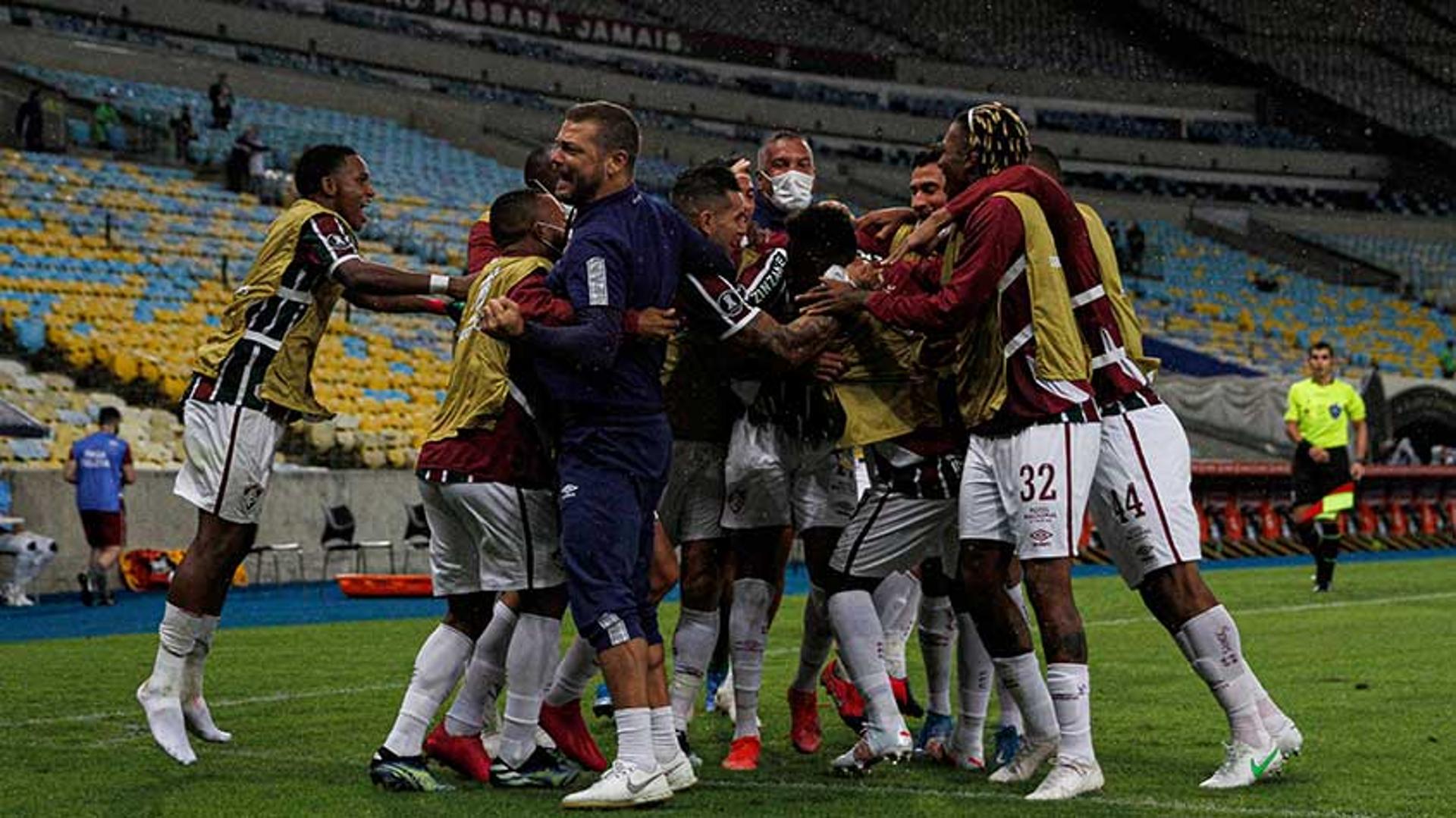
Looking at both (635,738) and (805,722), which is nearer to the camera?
(635,738)

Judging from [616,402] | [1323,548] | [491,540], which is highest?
[616,402]

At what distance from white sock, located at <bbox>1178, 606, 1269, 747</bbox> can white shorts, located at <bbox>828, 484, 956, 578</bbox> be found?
0.98m

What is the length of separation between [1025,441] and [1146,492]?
495 mm

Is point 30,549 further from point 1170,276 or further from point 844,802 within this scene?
point 1170,276

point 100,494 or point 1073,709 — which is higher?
point 1073,709

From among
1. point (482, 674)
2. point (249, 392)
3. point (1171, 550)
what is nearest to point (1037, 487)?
point (1171, 550)

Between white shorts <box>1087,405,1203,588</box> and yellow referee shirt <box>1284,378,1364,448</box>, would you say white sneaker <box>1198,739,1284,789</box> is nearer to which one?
white shorts <box>1087,405,1203,588</box>

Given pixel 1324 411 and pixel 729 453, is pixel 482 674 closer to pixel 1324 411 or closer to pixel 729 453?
pixel 729 453

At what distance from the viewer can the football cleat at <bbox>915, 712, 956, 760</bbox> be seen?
7480mm

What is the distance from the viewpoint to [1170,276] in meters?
46.3

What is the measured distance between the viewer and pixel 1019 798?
632cm

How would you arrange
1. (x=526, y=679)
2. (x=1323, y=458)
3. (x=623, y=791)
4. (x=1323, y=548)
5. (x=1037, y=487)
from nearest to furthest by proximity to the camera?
1. (x=623, y=791)
2. (x=1037, y=487)
3. (x=526, y=679)
4. (x=1323, y=548)
5. (x=1323, y=458)

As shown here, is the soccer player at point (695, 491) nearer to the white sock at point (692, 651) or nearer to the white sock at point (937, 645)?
the white sock at point (692, 651)

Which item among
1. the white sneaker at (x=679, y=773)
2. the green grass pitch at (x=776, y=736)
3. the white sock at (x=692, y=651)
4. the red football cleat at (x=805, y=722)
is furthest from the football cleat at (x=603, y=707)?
the white sneaker at (x=679, y=773)
